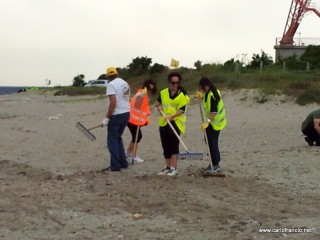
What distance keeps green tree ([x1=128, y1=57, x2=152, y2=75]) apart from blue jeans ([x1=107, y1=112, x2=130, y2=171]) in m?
35.8

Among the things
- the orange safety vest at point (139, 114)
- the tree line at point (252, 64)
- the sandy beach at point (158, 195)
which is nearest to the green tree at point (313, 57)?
the tree line at point (252, 64)

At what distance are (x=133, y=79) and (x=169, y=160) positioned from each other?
34.7m

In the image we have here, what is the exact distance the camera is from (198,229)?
20.7 feet

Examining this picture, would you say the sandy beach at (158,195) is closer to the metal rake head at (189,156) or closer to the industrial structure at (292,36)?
the metal rake head at (189,156)

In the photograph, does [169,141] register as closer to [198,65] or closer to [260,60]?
[198,65]

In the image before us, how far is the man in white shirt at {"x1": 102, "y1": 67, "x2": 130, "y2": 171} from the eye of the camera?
9844 millimetres

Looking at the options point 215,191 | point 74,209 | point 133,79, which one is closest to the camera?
point 74,209

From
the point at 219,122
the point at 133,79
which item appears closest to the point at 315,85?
the point at 219,122

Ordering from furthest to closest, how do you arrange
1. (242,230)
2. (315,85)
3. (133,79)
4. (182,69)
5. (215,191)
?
(133,79)
(182,69)
(315,85)
(215,191)
(242,230)

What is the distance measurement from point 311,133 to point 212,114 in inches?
139

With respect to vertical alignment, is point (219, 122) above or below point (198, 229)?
above

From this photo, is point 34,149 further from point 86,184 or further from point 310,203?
point 310,203

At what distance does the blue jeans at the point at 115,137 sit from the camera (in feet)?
32.5

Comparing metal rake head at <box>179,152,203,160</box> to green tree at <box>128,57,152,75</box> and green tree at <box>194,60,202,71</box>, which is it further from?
green tree at <box>128,57,152,75</box>
